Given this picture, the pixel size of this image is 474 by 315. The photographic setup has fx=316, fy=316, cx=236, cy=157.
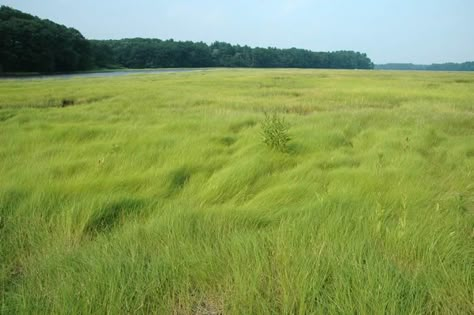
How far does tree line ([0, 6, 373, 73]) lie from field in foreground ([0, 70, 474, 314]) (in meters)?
50.5

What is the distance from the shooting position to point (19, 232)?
2.81 metres

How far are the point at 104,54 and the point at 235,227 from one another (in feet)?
261


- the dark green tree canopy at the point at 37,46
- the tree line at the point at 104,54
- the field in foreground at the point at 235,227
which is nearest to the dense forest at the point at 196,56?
the tree line at the point at 104,54

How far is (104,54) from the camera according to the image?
237ft

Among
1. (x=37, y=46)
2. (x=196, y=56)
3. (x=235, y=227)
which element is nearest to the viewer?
(x=235, y=227)

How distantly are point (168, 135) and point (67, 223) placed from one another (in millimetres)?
3705

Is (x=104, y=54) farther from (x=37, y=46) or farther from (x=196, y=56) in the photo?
(x=196, y=56)

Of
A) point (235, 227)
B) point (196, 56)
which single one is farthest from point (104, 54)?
point (235, 227)

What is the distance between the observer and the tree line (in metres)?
46.0

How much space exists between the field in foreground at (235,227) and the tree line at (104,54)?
50524mm

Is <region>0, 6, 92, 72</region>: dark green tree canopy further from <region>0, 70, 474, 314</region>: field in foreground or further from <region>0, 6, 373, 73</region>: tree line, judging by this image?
<region>0, 70, 474, 314</region>: field in foreground

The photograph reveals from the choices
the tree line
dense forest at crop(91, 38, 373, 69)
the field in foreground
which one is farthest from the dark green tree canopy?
the field in foreground

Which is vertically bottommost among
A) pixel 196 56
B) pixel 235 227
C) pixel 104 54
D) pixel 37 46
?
pixel 235 227

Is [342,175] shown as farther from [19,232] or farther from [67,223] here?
[19,232]
